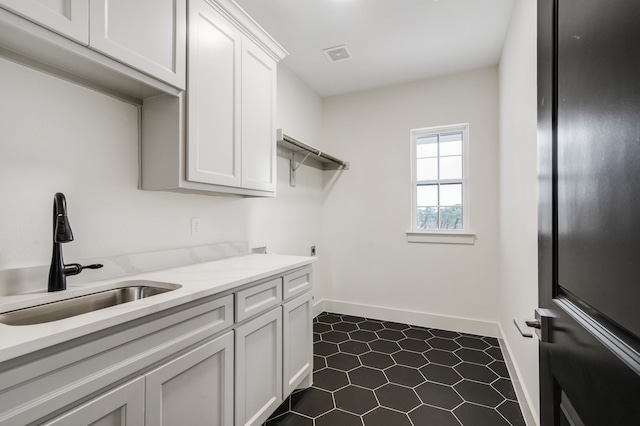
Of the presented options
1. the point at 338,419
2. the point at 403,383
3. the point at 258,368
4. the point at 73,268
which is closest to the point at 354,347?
the point at 403,383

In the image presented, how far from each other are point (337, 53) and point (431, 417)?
296 centimetres

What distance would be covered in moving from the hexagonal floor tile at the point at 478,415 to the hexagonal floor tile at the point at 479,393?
0.07 meters

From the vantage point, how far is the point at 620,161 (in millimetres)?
430

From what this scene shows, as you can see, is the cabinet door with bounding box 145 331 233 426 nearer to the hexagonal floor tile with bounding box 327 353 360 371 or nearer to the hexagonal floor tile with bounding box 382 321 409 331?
the hexagonal floor tile with bounding box 327 353 360 371

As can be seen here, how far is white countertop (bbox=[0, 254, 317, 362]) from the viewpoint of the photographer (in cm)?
76

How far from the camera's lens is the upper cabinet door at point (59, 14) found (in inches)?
37.4

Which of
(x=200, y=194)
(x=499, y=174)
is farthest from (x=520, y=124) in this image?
(x=200, y=194)

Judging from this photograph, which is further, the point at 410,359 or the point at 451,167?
the point at 451,167

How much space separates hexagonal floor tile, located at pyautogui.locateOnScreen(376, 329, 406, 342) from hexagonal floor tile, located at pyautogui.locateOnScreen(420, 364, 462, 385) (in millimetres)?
551

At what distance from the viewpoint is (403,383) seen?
2.18 meters

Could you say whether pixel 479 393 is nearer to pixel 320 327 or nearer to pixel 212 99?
pixel 320 327

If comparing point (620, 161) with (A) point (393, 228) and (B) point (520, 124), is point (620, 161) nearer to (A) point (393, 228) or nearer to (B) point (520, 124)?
(B) point (520, 124)

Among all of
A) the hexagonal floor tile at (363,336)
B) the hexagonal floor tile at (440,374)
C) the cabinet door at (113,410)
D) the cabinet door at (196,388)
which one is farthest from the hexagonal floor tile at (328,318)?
the cabinet door at (113,410)

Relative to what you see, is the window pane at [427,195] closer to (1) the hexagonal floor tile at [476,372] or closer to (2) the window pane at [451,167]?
(2) the window pane at [451,167]
